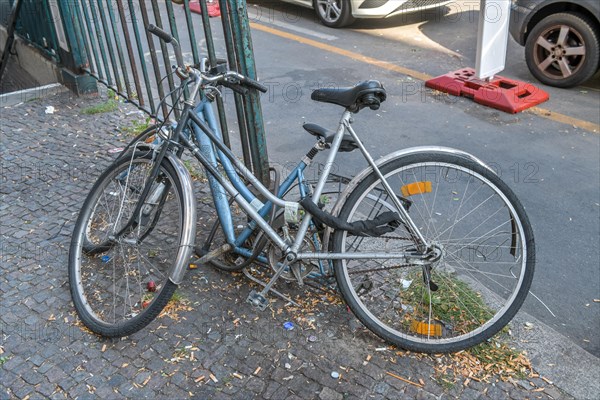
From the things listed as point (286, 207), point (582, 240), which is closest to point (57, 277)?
point (286, 207)

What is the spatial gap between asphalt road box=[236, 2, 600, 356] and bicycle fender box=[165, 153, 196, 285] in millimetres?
1988

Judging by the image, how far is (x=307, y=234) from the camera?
303 cm

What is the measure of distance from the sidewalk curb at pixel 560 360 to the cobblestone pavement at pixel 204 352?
88mm

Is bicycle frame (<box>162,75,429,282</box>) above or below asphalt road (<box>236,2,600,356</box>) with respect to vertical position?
above

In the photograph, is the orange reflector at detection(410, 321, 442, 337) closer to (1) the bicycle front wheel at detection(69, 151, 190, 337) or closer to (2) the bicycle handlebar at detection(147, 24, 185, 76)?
(1) the bicycle front wheel at detection(69, 151, 190, 337)

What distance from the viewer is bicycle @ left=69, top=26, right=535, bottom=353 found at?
283cm

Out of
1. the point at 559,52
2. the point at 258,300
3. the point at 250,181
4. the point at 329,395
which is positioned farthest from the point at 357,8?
the point at 329,395

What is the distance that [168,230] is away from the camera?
12.6ft

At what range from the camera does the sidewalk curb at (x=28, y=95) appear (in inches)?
239

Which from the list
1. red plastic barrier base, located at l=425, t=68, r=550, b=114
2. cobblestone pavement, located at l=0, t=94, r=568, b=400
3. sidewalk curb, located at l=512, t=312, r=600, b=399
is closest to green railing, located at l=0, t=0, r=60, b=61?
cobblestone pavement, located at l=0, t=94, r=568, b=400

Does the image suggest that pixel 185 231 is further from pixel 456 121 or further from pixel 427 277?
pixel 456 121

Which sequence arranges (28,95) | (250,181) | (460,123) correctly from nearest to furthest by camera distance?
(250,181)
(460,123)
(28,95)

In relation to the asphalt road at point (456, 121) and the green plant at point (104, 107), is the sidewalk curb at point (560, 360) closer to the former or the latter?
the asphalt road at point (456, 121)

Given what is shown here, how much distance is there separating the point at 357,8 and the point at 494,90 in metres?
2.82
